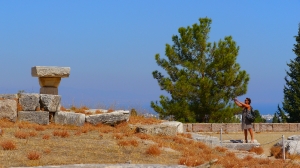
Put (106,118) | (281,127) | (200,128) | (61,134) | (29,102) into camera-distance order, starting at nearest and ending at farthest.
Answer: (61,134)
(29,102)
(106,118)
(200,128)
(281,127)

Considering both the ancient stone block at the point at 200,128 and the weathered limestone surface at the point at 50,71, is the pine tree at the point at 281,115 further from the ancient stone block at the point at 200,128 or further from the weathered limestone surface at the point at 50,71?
the weathered limestone surface at the point at 50,71

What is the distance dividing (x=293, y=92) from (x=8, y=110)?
92.8 ft

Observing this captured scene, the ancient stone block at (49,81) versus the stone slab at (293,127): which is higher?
the ancient stone block at (49,81)

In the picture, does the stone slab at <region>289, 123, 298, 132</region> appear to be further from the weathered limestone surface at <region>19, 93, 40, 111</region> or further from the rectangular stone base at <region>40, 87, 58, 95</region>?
the weathered limestone surface at <region>19, 93, 40, 111</region>

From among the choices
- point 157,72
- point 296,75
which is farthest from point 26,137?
point 296,75

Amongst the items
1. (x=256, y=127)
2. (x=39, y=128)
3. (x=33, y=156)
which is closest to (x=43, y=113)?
(x=39, y=128)

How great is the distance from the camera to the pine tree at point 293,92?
3800cm

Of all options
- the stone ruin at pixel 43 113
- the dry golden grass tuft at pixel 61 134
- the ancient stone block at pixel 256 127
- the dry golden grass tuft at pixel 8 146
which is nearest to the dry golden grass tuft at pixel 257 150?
the stone ruin at pixel 43 113

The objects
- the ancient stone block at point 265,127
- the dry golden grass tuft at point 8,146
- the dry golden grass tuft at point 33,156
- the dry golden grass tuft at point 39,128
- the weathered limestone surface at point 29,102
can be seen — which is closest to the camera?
the dry golden grass tuft at point 33,156

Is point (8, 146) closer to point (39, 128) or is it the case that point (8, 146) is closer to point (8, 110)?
point (39, 128)

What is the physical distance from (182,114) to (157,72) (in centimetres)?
335

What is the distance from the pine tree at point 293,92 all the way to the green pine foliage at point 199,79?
9992 millimetres

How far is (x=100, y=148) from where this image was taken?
1242 centimetres

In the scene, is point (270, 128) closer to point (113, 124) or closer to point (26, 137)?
point (113, 124)
